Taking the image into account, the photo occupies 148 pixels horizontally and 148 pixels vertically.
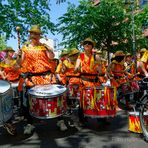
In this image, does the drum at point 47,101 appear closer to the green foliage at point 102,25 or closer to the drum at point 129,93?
the drum at point 129,93

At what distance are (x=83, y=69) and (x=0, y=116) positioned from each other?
7.12 feet

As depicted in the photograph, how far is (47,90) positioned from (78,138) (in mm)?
940

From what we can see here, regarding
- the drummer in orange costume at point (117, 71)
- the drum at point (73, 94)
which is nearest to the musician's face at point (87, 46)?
the drum at point (73, 94)

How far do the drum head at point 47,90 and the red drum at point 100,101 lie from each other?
2.06ft

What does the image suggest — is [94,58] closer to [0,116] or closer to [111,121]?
[111,121]

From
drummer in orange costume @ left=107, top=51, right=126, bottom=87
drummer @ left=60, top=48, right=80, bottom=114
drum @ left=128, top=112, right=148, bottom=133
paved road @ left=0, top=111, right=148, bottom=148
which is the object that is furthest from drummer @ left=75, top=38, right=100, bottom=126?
drummer in orange costume @ left=107, top=51, right=126, bottom=87

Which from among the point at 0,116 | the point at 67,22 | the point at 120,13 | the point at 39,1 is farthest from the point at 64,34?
the point at 0,116

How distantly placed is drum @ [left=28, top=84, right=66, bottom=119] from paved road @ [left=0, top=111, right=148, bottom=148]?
435mm

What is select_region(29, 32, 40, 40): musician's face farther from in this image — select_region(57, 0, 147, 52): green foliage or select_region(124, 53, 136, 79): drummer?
select_region(57, 0, 147, 52): green foliage

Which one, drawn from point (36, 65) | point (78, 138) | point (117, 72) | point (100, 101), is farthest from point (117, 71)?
point (78, 138)

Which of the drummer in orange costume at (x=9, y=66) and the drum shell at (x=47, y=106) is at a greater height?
the drummer in orange costume at (x=9, y=66)

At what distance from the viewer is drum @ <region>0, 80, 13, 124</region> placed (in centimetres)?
619

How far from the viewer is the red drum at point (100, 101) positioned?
711 centimetres

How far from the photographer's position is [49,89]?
21.9ft
